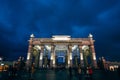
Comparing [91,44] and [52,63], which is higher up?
[91,44]

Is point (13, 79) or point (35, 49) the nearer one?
point (13, 79)

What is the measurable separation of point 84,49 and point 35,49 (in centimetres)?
1941

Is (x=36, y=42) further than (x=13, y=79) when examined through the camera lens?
Yes

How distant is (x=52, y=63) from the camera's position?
145 feet

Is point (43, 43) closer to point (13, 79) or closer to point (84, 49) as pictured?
point (84, 49)

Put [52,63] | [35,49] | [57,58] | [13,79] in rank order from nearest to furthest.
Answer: [13,79] → [52,63] → [35,49] → [57,58]

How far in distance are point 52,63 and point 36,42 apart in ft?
31.4

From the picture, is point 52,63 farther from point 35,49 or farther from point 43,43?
point 35,49

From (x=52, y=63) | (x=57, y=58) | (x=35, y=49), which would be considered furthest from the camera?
(x=57, y=58)

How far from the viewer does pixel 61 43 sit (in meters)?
46.5

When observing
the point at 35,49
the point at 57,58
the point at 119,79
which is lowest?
the point at 119,79

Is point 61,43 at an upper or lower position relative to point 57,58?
upper

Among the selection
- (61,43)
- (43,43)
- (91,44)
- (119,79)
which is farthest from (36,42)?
(119,79)

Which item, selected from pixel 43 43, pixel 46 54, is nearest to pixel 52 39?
pixel 43 43
